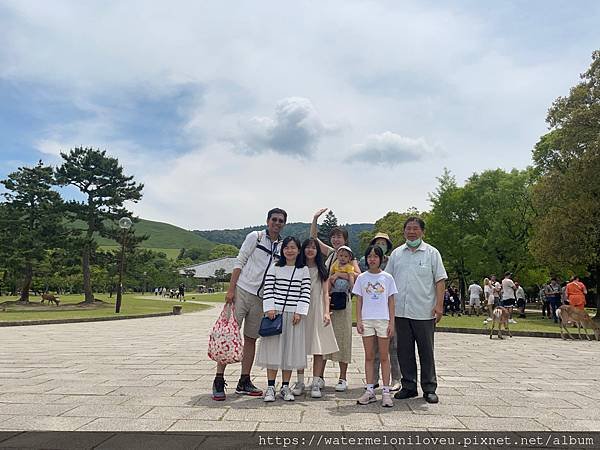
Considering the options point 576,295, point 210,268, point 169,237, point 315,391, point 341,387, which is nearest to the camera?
point 315,391

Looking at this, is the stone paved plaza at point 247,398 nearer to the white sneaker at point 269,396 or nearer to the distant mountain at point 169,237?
the white sneaker at point 269,396

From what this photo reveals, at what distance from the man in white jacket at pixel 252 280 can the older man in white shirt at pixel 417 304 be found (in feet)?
4.68

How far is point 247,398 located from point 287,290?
122cm

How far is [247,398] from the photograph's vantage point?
17.1 feet

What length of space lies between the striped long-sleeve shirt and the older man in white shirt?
106 centimetres

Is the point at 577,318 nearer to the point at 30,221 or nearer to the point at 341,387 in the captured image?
the point at 341,387

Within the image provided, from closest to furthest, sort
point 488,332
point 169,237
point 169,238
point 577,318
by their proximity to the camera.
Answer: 1. point 577,318
2. point 488,332
3. point 169,238
4. point 169,237

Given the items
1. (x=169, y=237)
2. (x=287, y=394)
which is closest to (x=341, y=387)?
(x=287, y=394)

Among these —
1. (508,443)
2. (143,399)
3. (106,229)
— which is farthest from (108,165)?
(508,443)

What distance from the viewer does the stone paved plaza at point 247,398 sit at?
13.8 feet

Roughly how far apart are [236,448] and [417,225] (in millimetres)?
3075

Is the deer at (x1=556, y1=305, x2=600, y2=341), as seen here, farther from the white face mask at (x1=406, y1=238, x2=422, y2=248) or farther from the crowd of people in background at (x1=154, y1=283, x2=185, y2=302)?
the crowd of people in background at (x1=154, y1=283, x2=185, y2=302)

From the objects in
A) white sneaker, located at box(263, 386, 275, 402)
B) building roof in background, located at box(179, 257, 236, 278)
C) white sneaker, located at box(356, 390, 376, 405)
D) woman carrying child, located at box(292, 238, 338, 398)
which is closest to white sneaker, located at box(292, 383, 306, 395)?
woman carrying child, located at box(292, 238, 338, 398)

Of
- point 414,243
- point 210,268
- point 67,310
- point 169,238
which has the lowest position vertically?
point 67,310
